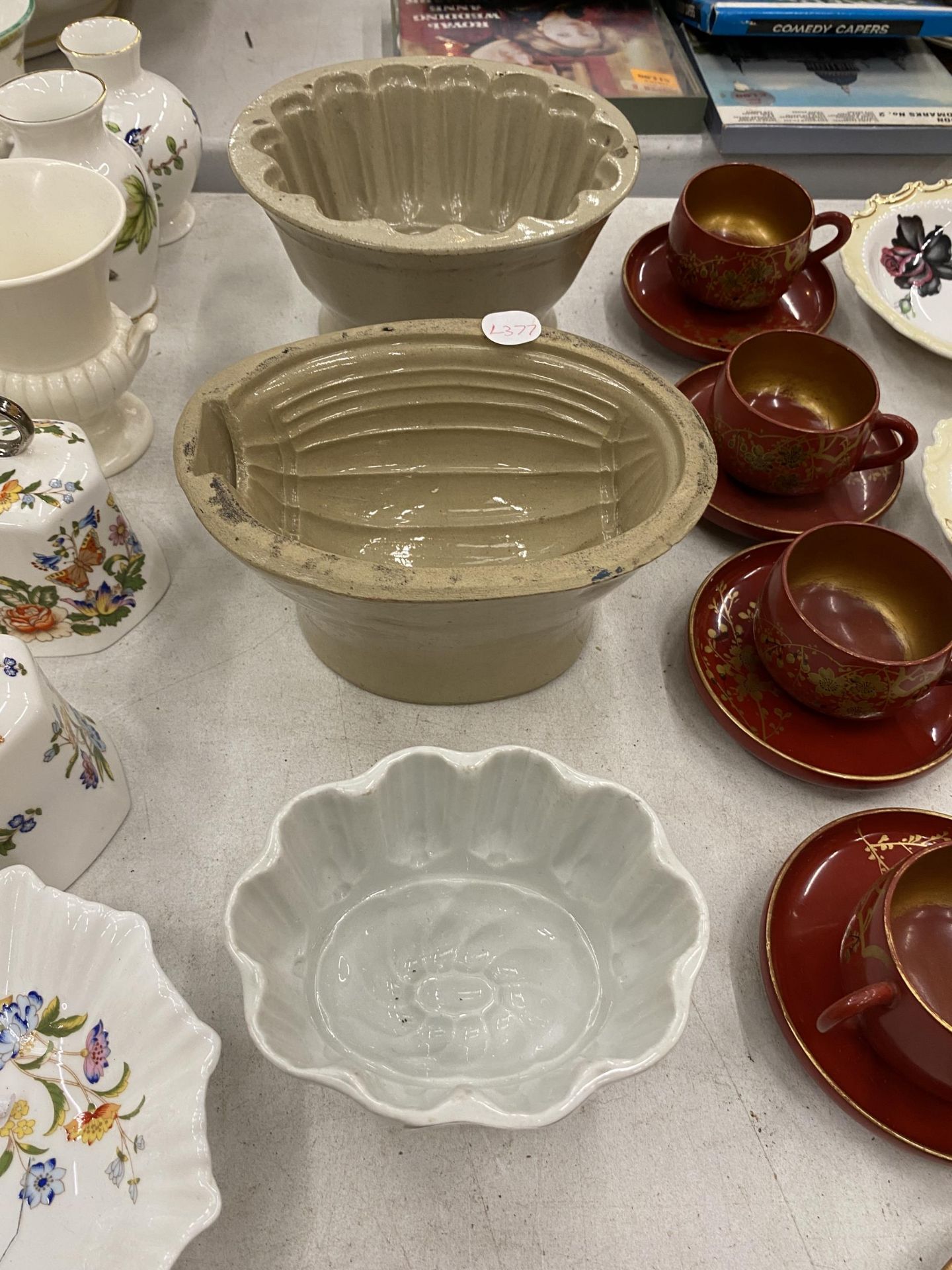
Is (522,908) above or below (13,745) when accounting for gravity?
below

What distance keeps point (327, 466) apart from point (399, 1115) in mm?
577

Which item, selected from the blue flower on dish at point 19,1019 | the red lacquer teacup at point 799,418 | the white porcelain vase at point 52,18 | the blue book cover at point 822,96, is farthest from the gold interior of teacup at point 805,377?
the white porcelain vase at point 52,18

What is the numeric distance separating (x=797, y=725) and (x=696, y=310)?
59 centimetres

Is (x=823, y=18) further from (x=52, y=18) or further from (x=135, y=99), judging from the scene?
(x=52, y=18)

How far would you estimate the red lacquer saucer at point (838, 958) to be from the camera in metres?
0.55

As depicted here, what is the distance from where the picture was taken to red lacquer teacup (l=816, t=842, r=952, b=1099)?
0.52 meters

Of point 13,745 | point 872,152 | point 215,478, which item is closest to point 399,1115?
point 13,745

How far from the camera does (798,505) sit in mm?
884

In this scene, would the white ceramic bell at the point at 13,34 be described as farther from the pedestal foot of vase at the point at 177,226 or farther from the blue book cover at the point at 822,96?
the blue book cover at the point at 822,96

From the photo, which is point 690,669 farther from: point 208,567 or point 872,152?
point 872,152

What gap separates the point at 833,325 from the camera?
1.14 meters

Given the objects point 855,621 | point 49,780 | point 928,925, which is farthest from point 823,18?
point 49,780

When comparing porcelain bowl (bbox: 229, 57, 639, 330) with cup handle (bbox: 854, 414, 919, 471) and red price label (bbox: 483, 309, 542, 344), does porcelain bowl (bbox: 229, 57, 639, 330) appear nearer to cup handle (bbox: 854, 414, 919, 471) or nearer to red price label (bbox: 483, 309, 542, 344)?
red price label (bbox: 483, 309, 542, 344)

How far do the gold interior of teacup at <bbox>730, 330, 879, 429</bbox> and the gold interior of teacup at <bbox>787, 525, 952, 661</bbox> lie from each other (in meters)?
0.21
